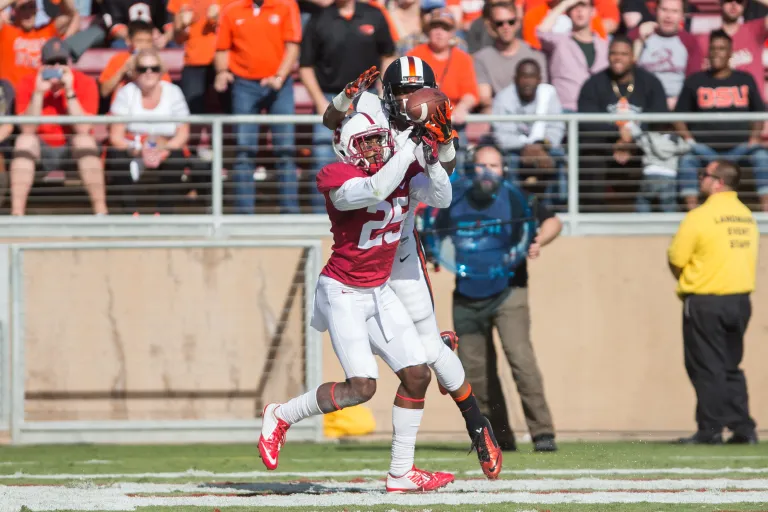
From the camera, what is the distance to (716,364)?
997 centimetres

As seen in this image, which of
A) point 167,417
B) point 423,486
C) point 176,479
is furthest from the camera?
point 167,417

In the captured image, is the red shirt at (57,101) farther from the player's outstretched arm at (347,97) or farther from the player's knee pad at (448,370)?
the player's knee pad at (448,370)

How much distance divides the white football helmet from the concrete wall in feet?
13.8

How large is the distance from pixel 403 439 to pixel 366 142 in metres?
1.55

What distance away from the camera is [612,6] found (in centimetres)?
1260

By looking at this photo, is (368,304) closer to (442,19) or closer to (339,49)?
(339,49)

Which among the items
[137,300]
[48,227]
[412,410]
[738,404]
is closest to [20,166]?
[48,227]

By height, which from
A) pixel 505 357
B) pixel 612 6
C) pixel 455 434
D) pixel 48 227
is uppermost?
pixel 612 6

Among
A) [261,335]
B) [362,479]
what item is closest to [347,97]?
[362,479]

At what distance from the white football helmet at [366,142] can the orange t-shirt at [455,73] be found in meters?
4.56

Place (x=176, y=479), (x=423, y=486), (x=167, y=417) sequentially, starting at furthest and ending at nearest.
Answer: (x=167, y=417), (x=176, y=479), (x=423, y=486)

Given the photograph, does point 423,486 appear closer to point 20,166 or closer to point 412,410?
point 412,410

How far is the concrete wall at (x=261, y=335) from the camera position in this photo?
34.6 ft

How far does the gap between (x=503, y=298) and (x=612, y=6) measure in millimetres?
4108
